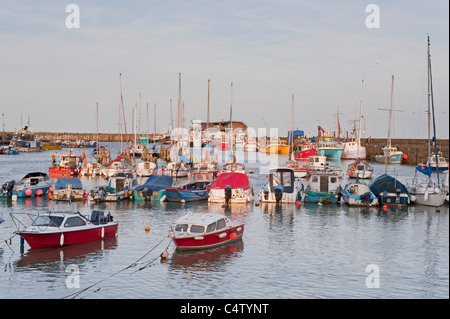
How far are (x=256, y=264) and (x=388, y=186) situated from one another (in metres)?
27.5

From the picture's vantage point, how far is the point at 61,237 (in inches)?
1315

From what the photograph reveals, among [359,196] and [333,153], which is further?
[333,153]

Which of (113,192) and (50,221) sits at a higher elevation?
(50,221)

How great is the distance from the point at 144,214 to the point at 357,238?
18.8 meters

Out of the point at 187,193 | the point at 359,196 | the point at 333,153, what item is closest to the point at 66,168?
the point at 187,193

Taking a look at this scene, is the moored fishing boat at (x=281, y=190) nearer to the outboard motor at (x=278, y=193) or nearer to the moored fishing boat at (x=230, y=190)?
the outboard motor at (x=278, y=193)

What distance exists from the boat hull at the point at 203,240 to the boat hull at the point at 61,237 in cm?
578

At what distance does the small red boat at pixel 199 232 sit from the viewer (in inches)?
1309

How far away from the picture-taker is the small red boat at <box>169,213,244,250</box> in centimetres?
3325

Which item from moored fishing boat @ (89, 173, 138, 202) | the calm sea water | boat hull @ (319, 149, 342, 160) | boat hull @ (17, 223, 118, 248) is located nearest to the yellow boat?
boat hull @ (319, 149, 342, 160)

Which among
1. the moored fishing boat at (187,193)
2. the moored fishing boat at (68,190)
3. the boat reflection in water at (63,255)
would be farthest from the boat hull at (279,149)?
the boat reflection in water at (63,255)

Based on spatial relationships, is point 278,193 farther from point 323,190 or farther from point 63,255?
point 63,255

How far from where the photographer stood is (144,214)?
48562 mm
